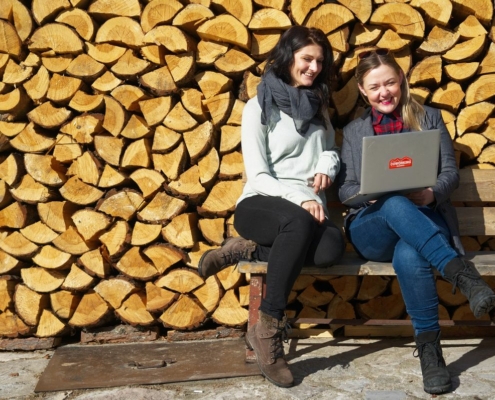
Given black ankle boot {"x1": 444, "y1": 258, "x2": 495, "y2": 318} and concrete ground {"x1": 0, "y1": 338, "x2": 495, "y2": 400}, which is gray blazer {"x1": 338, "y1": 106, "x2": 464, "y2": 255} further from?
concrete ground {"x1": 0, "y1": 338, "x2": 495, "y2": 400}

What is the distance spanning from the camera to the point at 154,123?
12.9 feet

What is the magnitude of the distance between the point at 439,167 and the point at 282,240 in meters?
0.91

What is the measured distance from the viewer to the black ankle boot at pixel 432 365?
10.4 feet

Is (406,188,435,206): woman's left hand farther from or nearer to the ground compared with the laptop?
nearer to the ground

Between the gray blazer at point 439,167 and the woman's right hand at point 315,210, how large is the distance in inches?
10.2

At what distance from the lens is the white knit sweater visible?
3.58 metres

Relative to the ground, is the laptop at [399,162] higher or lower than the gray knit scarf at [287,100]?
lower

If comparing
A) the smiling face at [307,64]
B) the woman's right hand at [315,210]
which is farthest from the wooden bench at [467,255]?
the smiling face at [307,64]

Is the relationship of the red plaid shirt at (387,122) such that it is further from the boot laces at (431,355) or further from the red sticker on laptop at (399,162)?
the boot laces at (431,355)

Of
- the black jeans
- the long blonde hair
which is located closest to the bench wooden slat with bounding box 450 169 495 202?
the long blonde hair

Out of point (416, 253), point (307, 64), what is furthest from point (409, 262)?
point (307, 64)

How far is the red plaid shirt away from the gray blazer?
0.13ft

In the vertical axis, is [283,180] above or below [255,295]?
above

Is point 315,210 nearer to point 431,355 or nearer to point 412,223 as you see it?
point 412,223
